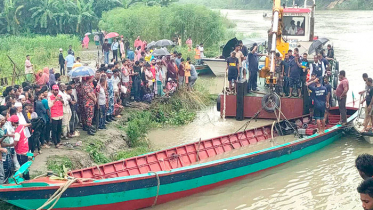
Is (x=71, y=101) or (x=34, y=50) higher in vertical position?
(x=34, y=50)

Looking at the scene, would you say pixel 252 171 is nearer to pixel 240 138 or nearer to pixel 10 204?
pixel 240 138

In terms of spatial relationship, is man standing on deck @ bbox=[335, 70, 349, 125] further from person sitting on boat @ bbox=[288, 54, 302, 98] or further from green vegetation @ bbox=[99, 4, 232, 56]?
green vegetation @ bbox=[99, 4, 232, 56]

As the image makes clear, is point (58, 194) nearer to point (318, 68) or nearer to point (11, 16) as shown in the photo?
point (318, 68)

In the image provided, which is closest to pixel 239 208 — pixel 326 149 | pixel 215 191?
pixel 215 191

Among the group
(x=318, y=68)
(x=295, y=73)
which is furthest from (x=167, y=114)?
(x=318, y=68)

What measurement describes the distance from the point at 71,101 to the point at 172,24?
14792 mm

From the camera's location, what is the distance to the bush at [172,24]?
78.8 feet

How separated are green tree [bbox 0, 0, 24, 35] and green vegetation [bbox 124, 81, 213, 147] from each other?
1756 cm

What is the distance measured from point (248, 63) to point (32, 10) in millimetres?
19999

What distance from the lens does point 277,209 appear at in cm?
895

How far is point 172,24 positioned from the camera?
80.1ft

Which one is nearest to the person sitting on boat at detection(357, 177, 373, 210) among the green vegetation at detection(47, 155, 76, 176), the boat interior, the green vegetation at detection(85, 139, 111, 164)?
the boat interior

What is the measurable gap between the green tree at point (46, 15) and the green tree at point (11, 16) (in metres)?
0.90

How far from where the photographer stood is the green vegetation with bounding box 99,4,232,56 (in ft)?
78.8
